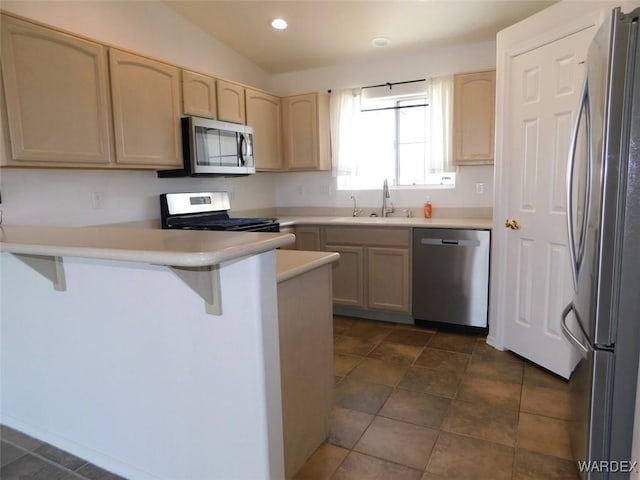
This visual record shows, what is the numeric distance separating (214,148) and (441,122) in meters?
1.99

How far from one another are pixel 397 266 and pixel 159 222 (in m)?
1.99

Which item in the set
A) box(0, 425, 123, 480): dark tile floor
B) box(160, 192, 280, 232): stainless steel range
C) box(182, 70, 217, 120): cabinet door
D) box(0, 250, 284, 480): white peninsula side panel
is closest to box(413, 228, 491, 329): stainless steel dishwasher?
box(160, 192, 280, 232): stainless steel range

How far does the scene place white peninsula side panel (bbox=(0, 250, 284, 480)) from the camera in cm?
132

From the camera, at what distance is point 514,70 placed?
2.64m

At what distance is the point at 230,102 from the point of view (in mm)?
3496

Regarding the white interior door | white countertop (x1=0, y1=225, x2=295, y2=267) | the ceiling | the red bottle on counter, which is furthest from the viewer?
the red bottle on counter

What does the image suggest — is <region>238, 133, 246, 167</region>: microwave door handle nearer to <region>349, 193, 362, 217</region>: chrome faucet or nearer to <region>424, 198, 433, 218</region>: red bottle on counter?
<region>349, 193, 362, 217</region>: chrome faucet

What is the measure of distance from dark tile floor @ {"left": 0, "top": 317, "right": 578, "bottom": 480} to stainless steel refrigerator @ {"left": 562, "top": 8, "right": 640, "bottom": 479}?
15.2 inches

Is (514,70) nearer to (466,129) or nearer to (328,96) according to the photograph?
(466,129)

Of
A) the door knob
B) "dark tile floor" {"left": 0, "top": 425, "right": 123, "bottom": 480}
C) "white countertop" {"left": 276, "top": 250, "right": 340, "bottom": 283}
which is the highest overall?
the door knob

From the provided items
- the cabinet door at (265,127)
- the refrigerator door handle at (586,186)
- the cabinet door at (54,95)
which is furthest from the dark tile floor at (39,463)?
the cabinet door at (265,127)

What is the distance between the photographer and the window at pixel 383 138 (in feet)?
12.9

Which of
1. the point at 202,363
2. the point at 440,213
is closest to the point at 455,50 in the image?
the point at 440,213

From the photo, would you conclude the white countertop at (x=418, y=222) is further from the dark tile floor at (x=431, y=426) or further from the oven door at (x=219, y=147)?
the dark tile floor at (x=431, y=426)
